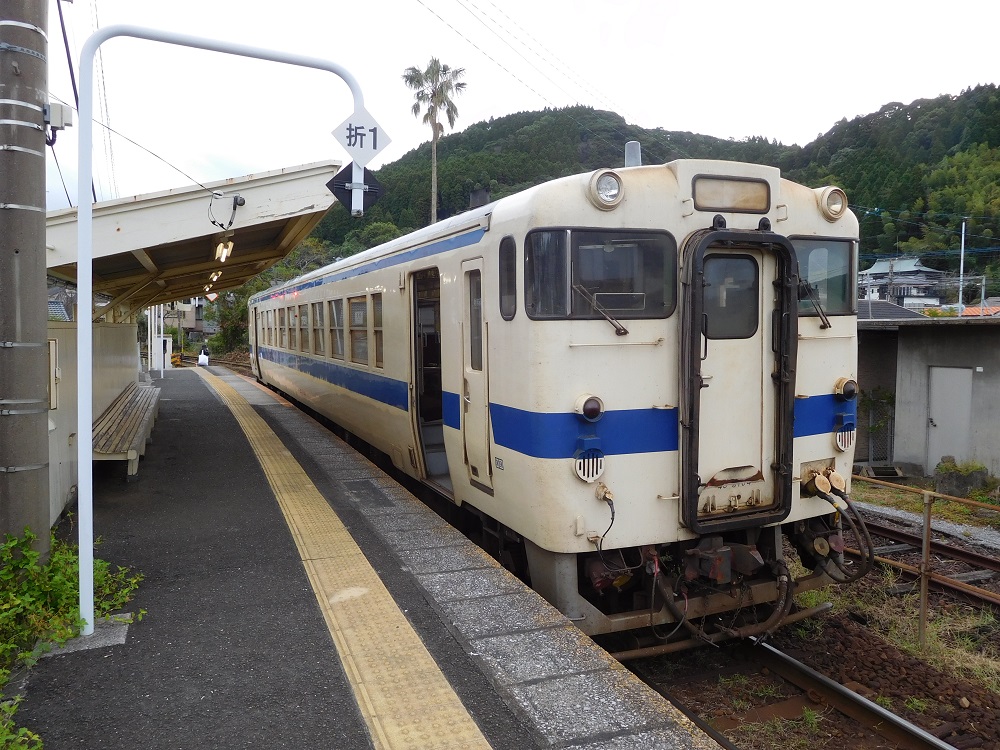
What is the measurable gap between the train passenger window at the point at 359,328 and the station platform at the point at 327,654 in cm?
261

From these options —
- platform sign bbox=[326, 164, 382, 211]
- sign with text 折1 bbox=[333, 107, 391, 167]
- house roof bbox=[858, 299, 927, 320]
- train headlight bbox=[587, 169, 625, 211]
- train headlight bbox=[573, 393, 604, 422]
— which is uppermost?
sign with text 折1 bbox=[333, 107, 391, 167]

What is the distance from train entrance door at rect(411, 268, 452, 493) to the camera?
22.9 feet

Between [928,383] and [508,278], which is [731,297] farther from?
[928,383]

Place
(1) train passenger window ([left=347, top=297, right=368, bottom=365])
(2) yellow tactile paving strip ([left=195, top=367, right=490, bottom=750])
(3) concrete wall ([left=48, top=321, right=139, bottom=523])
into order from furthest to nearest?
1. (1) train passenger window ([left=347, top=297, right=368, bottom=365])
2. (3) concrete wall ([left=48, top=321, right=139, bottom=523])
3. (2) yellow tactile paving strip ([left=195, top=367, right=490, bottom=750])

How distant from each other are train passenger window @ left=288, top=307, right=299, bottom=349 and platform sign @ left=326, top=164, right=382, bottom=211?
7118mm

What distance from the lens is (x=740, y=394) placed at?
4777 mm

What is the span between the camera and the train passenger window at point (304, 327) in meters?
12.8

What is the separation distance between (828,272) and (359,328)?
5.53 m

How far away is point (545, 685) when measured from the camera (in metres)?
3.60

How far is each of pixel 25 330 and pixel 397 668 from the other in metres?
2.68

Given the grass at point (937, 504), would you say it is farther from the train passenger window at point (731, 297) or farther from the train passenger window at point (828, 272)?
the train passenger window at point (731, 297)

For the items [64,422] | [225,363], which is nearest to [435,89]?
[225,363]

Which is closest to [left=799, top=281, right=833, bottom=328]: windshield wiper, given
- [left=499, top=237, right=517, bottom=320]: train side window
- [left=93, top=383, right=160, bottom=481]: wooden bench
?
[left=499, top=237, right=517, bottom=320]: train side window

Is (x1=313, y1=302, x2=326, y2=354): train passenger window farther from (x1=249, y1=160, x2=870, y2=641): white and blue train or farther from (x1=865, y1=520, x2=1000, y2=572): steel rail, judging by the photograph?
(x1=865, y1=520, x2=1000, y2=572): steel rail
